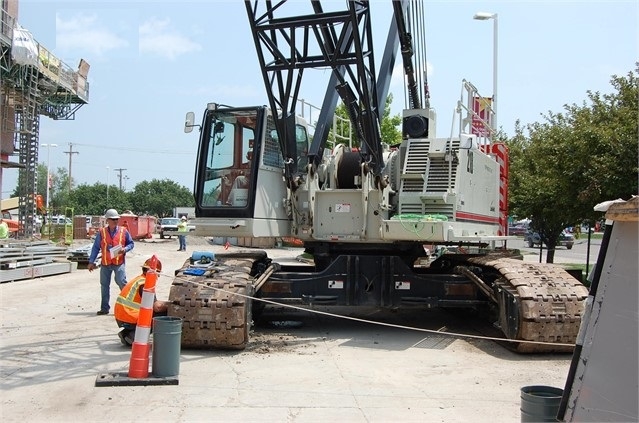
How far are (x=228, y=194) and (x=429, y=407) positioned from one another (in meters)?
4.23

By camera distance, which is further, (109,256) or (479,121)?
(109,256)

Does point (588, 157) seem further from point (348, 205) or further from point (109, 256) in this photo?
point (109, 256)

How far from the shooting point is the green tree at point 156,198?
109 meters

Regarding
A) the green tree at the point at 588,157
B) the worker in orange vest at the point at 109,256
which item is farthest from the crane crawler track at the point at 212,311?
the green tree at the point at 588,157

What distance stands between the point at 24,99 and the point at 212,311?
25.8 meters

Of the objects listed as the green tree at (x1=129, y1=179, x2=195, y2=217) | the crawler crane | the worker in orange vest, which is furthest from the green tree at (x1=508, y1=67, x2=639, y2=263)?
the green tree at (x1=129, y1=179, x2=195, y2=217)

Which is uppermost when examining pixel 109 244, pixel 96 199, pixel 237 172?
pixel 96 199

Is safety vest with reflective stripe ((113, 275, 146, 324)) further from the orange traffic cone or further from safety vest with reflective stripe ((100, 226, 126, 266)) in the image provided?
safety vest with reflective stripe ((100, 226, 126, 266))

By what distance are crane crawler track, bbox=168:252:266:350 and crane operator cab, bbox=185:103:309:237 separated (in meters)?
1.02

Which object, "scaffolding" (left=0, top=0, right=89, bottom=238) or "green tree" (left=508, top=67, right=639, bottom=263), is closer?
"green tree" (left=508, top=67, right=639, bottom=263)

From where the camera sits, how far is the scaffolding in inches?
1067

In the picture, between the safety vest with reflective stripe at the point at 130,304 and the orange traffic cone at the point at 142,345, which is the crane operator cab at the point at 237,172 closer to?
the safety vest with reflective stripe at the point at 130,304

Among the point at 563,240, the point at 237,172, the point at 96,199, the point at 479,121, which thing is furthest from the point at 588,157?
the point at 96,199

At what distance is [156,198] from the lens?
109188 millimetres
